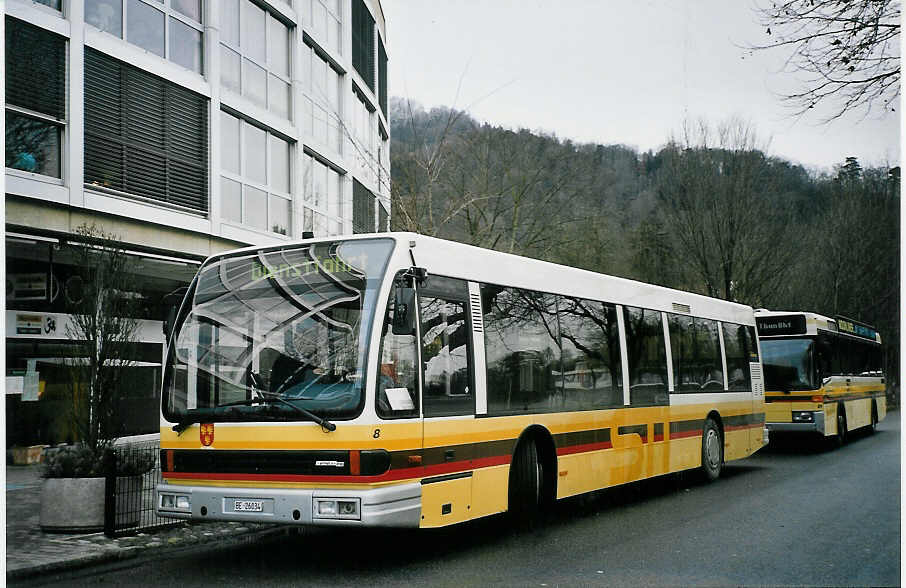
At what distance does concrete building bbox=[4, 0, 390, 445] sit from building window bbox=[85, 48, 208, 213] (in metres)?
0.03

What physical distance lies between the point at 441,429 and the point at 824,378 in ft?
39.2

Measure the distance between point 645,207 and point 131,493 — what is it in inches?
479

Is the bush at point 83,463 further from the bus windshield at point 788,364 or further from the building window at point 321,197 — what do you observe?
the bus windshield at point 788,364

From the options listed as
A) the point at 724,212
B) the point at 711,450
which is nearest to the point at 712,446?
→ the point at 711,450

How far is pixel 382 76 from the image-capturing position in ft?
75.3

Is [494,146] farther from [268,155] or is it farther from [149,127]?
[149,127]

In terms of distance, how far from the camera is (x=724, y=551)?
28.7 ft

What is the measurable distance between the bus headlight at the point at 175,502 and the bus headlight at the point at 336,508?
4.23 feet

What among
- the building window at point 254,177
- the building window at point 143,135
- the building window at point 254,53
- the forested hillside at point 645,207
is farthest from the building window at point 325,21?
the building window at point 143,135

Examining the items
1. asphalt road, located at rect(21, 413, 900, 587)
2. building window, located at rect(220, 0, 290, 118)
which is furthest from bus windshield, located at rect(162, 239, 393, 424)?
building window, located at rect(220, 0, 290, 118)

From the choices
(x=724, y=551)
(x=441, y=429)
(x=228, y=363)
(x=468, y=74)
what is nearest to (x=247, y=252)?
(x=228, y=363)

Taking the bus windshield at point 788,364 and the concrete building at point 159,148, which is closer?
the concrete building at point 159,148

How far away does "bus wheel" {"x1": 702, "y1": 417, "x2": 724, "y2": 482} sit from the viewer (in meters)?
14.6

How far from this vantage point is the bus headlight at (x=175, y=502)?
8.38 m
